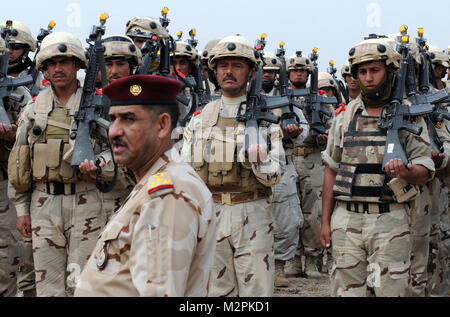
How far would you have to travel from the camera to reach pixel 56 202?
6.16 meters

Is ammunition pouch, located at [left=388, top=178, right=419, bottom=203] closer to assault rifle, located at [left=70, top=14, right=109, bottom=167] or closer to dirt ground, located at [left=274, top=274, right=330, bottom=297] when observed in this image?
assault rifle, located at [left=70, top=14, right=109, bottom=167]

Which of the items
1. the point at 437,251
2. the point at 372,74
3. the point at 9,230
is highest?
the point at 372,74

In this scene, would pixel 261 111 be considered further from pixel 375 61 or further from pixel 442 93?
pixel 442 93

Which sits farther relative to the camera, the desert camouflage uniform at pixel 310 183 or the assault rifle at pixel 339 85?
the assault rifle at pixel 339 85

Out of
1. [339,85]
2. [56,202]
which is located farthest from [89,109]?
[339,85]

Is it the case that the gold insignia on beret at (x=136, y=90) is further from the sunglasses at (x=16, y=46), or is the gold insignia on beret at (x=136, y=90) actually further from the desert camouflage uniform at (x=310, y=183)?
the desert camouflage uniform at (x=310, y=183)

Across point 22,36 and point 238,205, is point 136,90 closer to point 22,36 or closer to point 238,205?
point 238,205

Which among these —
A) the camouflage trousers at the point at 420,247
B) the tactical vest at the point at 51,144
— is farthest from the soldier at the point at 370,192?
the tactical vest at the point at 51,144

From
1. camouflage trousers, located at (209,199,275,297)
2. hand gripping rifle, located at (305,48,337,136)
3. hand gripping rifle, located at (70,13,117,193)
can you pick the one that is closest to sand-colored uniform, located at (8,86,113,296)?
hand gripping rifle, located at (70,13,117,193)

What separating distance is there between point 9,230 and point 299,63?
226 inches

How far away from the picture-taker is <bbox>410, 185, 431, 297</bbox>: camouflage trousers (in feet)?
23.6

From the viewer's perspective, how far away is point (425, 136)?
5887 millimetres

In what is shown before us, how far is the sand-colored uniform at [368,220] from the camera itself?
5488mm

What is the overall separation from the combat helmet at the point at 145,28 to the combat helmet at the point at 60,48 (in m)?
2.48
